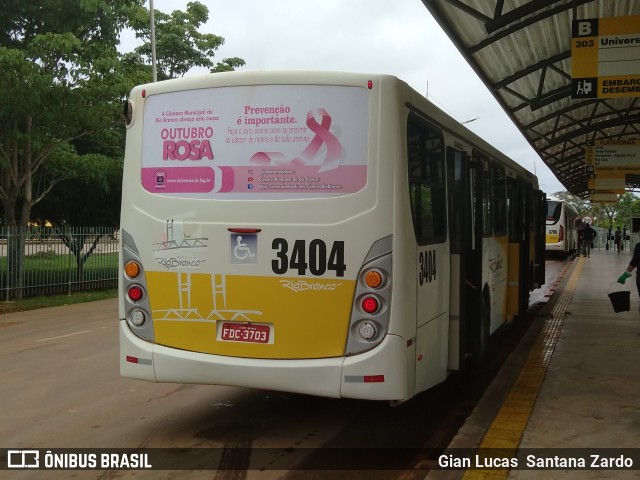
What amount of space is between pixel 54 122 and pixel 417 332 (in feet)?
41.7

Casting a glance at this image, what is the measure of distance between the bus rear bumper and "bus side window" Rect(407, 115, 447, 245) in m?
1.05

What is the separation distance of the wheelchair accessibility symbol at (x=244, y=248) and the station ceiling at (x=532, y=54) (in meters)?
6.20

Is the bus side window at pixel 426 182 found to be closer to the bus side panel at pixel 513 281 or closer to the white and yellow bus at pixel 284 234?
the white and yellow bus at pixel 284 234

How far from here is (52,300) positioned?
15969 mm

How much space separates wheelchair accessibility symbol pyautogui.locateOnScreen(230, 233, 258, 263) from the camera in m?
5.04

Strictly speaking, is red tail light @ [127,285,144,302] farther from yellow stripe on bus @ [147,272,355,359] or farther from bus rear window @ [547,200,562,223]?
bus rear window @ [547,200,562,223]

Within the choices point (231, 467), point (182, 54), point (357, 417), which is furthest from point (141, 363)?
point (182, 54)

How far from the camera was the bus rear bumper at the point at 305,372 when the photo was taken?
15.7 feet

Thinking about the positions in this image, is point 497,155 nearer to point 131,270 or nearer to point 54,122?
point 131,270

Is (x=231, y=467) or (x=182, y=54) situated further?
(x=182, y=54)

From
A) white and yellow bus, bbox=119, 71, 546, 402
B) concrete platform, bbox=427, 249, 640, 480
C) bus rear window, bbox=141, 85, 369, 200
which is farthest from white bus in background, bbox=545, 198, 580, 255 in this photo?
bus rear window, bbox=141, 85, 369, 200

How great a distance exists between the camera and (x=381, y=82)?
4891mm

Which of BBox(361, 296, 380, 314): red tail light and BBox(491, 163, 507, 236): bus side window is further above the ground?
BBox(491, 163, 507, 236): bus side window

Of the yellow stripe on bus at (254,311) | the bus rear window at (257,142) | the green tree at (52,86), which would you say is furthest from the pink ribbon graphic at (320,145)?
the green tree at (52,86)
